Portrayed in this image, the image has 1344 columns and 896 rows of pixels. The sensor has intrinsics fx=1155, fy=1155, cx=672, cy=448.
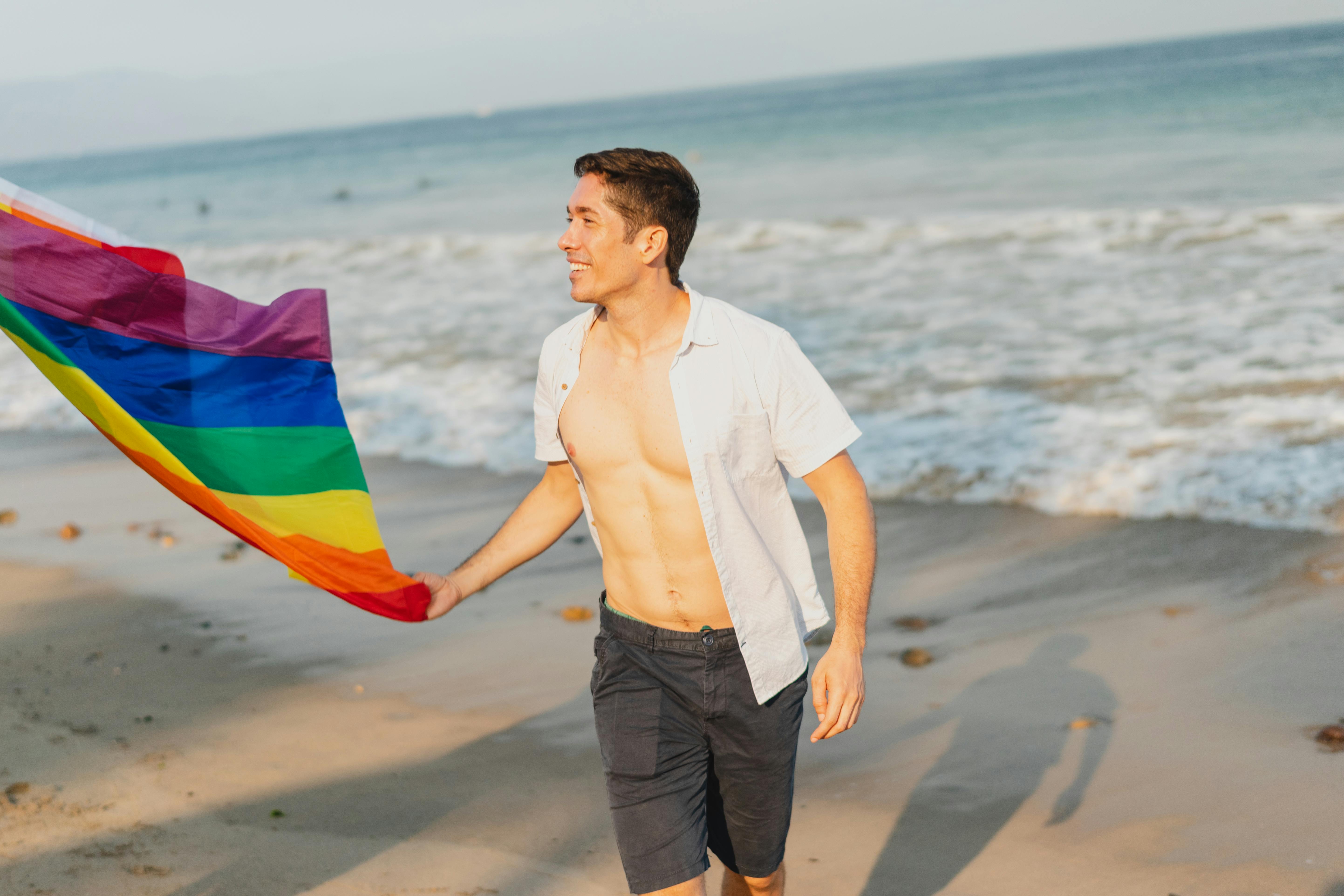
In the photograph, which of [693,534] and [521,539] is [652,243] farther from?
[521,539]

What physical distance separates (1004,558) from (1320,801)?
→ 2.66 m

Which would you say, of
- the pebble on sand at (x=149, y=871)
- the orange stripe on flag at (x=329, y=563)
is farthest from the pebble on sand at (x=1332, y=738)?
the pebble on sand at (x=149, y=871)

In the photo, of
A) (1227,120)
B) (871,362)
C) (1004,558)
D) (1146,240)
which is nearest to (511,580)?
(1004,558)

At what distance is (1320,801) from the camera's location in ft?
13.1

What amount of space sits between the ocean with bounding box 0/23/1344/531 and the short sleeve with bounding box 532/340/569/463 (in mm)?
4914

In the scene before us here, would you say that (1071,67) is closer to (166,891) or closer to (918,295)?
(918,295)

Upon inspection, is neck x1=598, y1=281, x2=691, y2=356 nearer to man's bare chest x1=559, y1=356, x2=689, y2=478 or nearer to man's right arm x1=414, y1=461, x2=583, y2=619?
man's bare chest x1=559, y1=356, x2=689, y2=478

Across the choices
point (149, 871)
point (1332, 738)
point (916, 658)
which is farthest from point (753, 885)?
point (1332, 738)

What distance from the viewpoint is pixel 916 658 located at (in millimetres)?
5379

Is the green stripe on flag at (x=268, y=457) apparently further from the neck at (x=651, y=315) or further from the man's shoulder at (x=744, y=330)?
the man's shoulder at (x=744, y=330)

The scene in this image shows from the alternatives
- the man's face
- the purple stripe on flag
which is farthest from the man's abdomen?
the purple stripe on flag

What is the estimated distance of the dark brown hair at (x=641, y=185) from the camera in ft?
9.41

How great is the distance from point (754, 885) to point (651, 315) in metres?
1.53

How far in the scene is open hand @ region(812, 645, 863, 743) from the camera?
2.65 m
